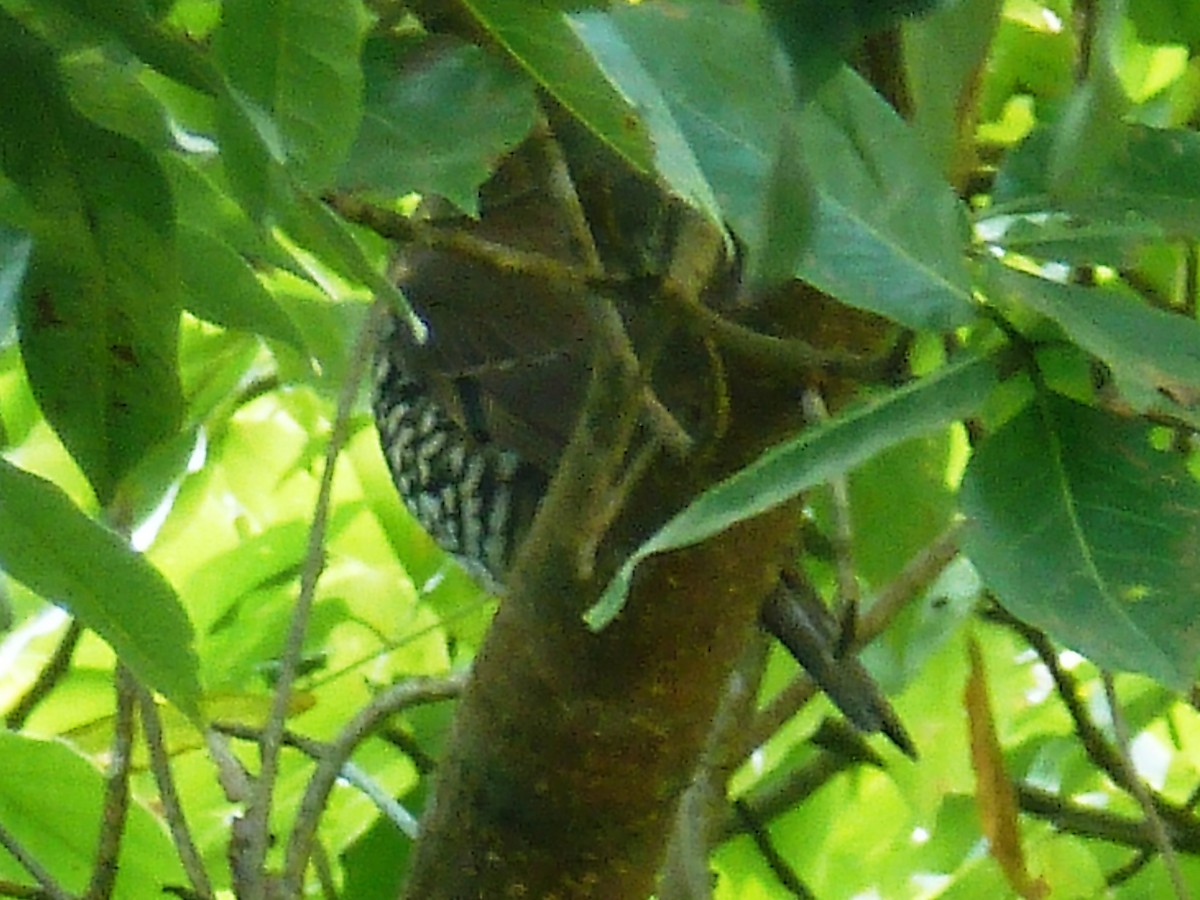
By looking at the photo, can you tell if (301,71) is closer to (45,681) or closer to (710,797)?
(710,797)

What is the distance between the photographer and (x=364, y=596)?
1.00 metres

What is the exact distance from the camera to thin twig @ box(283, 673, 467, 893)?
2.11 ft

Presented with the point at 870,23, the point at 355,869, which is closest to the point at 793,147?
the point at 870,23

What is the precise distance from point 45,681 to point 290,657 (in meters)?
0.34

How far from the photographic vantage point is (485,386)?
3.23ft

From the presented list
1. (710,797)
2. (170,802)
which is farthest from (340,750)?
(710,797)

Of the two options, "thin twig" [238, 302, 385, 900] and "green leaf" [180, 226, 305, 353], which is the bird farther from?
"green leaf" [180, 226, 305, 353]

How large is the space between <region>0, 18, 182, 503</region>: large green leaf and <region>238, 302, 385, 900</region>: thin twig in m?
0.25

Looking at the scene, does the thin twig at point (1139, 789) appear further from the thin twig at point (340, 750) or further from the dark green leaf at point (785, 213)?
the dark green leaf at point (785, 213)

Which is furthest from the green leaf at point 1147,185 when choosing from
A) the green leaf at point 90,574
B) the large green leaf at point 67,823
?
the large green leaf at point 67,823

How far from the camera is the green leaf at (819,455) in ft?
0.98

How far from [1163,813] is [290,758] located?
0.51 meters

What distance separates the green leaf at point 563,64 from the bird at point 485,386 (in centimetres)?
58

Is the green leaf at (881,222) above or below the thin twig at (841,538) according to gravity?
above
